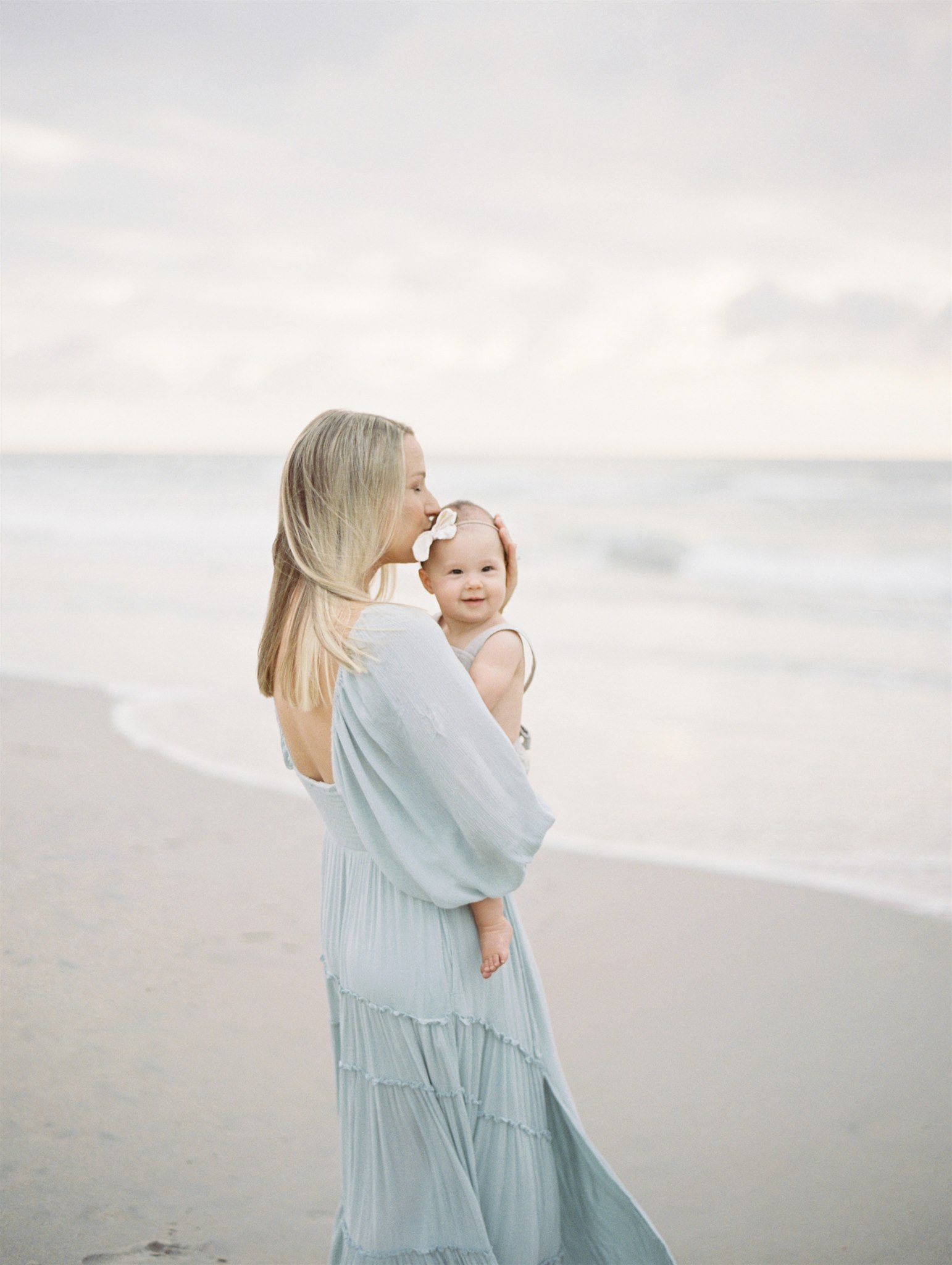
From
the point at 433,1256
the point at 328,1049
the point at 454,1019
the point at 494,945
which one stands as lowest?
the point at 328,1049

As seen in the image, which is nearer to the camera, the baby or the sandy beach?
the baby

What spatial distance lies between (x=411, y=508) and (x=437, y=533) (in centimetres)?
10

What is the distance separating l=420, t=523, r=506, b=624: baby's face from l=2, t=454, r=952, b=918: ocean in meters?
3.36

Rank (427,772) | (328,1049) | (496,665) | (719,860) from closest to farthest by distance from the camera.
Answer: (427,772), (496,665), (328,1049), (719,860)

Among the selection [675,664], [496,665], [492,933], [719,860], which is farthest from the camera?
[675,664]

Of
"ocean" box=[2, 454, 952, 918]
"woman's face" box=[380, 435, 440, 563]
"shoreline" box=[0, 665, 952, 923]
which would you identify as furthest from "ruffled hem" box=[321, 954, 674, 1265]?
"ocean" box=[2, 454, 952, 918]

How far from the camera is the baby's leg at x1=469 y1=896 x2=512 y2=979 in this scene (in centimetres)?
189

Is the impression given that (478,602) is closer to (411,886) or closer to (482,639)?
(482,639)

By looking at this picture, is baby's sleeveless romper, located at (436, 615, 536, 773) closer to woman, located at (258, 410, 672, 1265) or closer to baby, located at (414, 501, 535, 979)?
baby, located at (414, 501, 535, 979)

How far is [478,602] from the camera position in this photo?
2.09 m

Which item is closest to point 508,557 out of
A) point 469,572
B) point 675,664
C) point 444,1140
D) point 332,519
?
point 469,572

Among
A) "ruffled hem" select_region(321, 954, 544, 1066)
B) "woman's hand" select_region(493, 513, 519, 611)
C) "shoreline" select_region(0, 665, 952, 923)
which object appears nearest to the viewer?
"ruffled hem" select_region(321, 954, 544, 1066)

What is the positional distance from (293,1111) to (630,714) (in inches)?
203

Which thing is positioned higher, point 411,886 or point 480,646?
point 480,646
